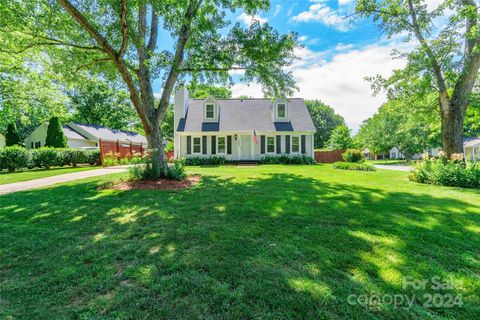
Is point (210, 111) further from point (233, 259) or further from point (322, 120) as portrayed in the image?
point (322, 120)

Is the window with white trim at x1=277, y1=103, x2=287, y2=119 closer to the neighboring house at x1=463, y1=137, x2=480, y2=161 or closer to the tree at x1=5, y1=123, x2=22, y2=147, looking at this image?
the tree at x1=5, y1=123, x2=22, y2=147

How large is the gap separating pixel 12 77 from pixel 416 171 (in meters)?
25.4

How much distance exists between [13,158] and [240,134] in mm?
14303

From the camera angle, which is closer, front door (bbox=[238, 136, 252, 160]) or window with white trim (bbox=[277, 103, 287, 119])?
front door (bbox=[238, 136, 252, 160])

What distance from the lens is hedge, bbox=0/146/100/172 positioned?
12664 millimetres

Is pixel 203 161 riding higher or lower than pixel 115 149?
lower

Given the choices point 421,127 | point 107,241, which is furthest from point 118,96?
point 421,127

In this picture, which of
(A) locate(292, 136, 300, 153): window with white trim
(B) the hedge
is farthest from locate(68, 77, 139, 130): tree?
(A) locate(292, 136, 300, 153): window with white trim

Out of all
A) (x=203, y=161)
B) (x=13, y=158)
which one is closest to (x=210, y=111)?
(x=203, y=161)

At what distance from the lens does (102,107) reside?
34.1 m

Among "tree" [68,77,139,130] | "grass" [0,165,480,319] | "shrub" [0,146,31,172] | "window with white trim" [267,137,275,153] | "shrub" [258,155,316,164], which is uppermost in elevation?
"tree" [68,77,139,130]

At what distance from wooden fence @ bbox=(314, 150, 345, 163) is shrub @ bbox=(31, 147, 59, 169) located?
21276mm

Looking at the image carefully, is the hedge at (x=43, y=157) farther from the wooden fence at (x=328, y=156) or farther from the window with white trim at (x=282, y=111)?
the wooden fence at (x=328, y=156)

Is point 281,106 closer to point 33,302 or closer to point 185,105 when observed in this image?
point 185,105
